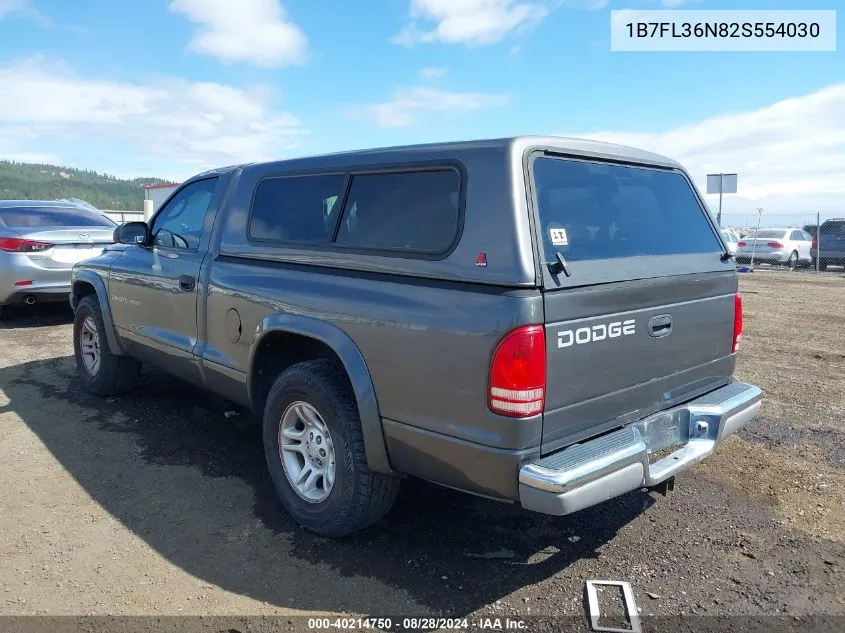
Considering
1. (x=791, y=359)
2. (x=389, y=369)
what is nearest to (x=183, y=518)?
(x=389, y=369)

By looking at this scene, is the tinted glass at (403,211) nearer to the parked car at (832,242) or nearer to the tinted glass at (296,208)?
the tinted glass at (296,208)

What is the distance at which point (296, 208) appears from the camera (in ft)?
11.7

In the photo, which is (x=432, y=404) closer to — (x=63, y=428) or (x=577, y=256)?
(x=577, y=256)

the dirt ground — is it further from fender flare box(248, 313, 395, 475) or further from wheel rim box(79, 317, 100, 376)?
wheel rim box(79, 317, 100, 376)

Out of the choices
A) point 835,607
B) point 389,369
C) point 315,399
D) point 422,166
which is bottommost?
point 835,607

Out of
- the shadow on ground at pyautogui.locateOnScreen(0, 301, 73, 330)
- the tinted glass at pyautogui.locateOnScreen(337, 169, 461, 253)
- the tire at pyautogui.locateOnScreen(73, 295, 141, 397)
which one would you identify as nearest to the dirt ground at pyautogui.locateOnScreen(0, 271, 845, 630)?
the tire at pyautogui.locateOnScreen(73, 295, 141, 397)

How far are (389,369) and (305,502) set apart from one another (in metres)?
0.98

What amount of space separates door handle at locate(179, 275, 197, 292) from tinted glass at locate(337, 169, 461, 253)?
4.57ft

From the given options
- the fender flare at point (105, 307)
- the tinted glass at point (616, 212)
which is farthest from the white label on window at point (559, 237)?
the fender flare at point (105, 307)

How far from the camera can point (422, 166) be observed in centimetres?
288

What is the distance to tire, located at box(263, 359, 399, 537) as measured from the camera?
2.95 m

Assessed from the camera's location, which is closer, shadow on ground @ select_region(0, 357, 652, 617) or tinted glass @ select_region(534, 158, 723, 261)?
tinted glass @ select_region(534, 158, 723, 261)

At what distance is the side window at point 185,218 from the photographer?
4.25 metres

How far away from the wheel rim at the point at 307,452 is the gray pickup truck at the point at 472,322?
0.4 inches
